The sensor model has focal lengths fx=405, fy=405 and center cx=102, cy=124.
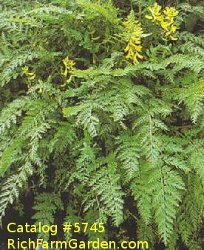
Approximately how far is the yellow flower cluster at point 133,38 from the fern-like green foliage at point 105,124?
0.15ft

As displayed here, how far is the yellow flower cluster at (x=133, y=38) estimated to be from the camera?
2.52 meters

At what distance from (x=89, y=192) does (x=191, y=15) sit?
1.54m

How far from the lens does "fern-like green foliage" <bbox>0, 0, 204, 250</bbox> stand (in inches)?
92.0

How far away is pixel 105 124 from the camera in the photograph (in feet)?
8.26

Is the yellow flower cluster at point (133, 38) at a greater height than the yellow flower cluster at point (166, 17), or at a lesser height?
lesser

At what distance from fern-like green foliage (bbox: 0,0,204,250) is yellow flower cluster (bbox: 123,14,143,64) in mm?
45

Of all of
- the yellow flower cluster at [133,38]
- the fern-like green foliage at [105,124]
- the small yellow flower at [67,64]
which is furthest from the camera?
the small yellow flower at [67,64]

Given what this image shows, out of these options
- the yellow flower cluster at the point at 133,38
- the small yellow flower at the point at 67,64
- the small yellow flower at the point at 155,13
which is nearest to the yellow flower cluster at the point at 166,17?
the small yellow flower at the point at 155,13

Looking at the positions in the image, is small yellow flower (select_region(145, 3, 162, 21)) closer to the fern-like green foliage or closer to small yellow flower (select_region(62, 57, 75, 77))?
the fern-like green foliage

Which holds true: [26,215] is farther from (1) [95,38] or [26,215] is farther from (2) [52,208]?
(1) [95,38]

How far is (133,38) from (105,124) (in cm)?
56

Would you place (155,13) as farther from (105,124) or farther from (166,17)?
(105,124)

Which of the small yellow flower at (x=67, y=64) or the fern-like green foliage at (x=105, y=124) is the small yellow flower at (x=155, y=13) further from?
the small yellow flower at (x=67, y=64)

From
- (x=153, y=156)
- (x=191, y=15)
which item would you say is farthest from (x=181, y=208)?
(x=191, y=15)
